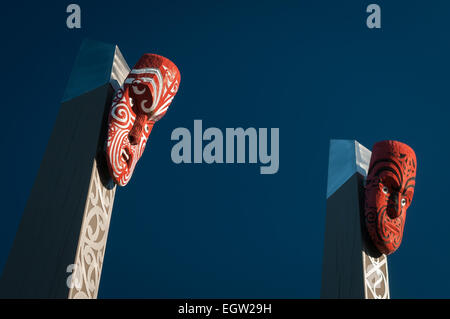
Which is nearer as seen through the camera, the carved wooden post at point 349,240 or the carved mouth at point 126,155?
the carved mouth at point 126,155

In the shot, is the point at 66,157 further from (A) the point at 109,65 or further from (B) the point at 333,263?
(B) the point at 333,263

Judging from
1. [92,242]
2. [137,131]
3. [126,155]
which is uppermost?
[137,131]

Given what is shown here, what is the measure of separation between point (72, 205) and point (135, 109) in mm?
538

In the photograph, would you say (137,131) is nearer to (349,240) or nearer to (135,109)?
(135,109)

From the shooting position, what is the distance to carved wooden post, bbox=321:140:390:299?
9.35 feet

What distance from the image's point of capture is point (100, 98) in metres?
2.19

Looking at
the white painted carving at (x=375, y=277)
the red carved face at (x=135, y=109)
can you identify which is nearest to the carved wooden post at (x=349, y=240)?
the white painted carving at (x=375, y=277)

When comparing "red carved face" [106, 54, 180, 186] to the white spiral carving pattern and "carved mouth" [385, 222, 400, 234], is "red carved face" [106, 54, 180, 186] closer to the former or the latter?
the white spiral carving pattern

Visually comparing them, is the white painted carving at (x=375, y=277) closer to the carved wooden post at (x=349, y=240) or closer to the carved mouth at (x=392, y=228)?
the carved wooden post at (x=349, y=240)

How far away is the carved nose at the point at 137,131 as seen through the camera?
2.19m

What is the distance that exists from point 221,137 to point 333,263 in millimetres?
2308

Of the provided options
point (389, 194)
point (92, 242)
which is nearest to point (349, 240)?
point (389, 194)

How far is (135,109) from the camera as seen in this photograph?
86.9 inches

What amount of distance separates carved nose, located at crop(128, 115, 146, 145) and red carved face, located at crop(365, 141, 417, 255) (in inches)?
57.5
